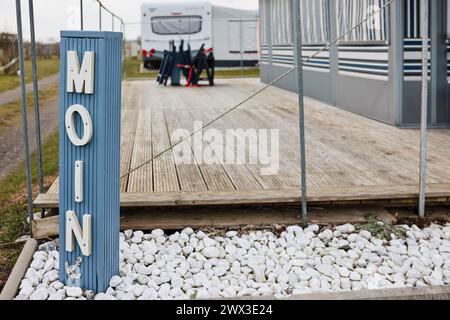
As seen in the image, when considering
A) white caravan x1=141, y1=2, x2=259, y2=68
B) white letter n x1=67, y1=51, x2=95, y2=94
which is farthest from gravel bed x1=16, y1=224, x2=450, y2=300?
white caravan x1=141, y1=2, x2=259, y2=68

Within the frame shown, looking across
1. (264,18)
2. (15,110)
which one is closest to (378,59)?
(15,110)

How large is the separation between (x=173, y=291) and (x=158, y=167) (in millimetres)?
1908

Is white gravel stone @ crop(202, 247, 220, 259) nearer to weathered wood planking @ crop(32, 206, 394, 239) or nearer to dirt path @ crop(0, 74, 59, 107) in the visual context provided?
weathered wood planking @ crop(32, 206, 394, 239)

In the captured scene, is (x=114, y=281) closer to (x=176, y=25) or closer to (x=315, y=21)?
(x=315, y=21)

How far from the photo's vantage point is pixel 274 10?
12.9 metres

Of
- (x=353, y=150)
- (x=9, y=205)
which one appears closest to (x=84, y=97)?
(x=9, y=205)

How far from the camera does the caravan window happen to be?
60.7ft

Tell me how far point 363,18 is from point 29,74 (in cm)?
1322

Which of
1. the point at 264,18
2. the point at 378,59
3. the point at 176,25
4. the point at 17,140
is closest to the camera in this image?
the point at 378,59

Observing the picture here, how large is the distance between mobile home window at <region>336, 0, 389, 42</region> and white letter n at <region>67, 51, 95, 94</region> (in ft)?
14.7

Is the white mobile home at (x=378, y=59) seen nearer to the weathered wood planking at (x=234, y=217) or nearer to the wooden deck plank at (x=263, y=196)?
the wooden deck plank at (x=263, y=196)

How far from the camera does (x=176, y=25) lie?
18.6 m
